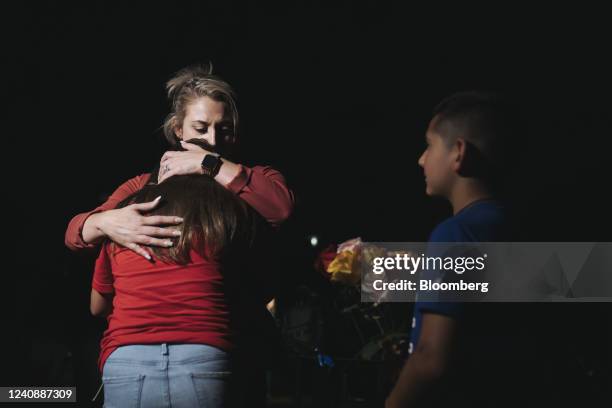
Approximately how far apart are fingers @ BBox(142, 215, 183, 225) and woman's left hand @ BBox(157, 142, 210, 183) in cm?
16

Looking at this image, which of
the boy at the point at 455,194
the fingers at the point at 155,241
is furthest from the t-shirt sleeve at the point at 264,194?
the boy at the point at 455,194

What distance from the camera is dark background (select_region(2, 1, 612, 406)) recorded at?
9.15 ft

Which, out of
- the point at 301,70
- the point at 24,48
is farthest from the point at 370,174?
the point at 24,48

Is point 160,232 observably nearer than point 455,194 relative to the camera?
No

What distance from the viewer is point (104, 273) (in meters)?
1.36

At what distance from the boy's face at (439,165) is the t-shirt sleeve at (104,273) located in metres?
0.68

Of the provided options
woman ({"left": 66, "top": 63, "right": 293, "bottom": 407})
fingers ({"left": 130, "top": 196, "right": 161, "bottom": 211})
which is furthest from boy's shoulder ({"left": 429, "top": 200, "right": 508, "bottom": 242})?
fingers ({"left": 130, "top": 196, "right": 161, "bottom": 211})

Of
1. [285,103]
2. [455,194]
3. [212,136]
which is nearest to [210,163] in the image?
[212,136]

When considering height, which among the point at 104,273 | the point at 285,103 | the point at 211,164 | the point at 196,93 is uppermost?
the point at 285,103

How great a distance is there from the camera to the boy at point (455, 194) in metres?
0.87

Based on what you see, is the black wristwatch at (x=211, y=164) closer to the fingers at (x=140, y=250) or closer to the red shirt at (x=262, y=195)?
the red shirt at (x=262, y=195)

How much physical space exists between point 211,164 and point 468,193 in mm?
601

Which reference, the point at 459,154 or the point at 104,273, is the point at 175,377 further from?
the point at 459,154

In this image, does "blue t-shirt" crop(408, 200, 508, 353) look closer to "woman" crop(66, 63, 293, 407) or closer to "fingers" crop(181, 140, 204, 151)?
"woman" crop(66, 63, 293, 407)
